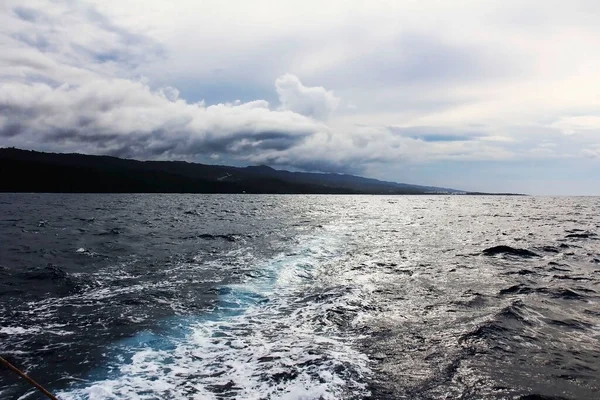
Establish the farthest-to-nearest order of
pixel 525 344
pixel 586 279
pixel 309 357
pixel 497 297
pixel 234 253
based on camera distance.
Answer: pixel 234 253 < pixel 586 279 < pixel 497 297 < pixel 525 344 < pixel 309 357

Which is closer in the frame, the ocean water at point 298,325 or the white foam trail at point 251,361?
the white foam trail at point 251,361

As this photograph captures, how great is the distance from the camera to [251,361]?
10023 mm

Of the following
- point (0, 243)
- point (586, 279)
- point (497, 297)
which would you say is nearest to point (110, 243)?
point (0, 243)

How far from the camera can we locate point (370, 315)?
44.9ft

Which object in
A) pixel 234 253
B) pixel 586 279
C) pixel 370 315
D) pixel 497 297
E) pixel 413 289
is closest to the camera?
pixel 370 315

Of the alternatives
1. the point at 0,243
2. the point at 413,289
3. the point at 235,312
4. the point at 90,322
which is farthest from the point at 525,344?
the point at 0,243

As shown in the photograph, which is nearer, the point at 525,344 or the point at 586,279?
the point at 525,344

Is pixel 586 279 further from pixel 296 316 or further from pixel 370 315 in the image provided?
pixel 296 316

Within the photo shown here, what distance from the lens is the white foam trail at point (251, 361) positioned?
838cm

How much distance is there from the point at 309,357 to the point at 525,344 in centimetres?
A: 666

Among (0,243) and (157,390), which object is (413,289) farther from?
(0,243)

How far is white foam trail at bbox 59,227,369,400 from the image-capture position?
838cm

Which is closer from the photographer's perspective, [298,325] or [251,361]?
[251,361]

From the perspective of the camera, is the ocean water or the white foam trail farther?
the ocean water
